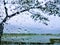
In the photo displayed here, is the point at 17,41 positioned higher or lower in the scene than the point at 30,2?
lower

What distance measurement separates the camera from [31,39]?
12.5 ft

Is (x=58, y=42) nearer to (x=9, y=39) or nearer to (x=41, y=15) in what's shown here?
(x=41, y=15)

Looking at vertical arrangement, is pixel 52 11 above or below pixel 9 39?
above

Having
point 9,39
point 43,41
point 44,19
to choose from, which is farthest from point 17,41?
point 44,19

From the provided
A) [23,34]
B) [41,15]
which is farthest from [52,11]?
[23,34]

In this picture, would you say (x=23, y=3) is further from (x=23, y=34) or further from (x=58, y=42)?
(x=58, y=42)

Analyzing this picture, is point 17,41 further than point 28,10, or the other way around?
point 28,10

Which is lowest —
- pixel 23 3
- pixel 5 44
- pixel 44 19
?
pixel 5 44

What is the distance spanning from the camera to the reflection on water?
3713 mm

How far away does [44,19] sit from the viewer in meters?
4.01

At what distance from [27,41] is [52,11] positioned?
3.05ft

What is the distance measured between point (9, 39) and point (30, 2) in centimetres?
100

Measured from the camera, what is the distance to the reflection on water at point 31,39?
3713mm

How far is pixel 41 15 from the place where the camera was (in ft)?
13.3
